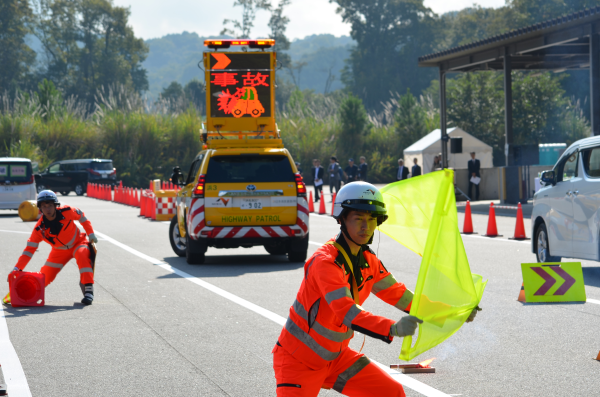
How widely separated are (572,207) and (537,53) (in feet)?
64.3

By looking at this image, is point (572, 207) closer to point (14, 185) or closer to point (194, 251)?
point (194, 251)

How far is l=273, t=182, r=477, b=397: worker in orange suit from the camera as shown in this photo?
12.0ft

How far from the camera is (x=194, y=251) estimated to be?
13.3m

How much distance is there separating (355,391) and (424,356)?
10.7ft

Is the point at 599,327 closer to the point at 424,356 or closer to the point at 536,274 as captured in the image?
the point at 536,274

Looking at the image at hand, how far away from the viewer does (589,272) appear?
465 inches

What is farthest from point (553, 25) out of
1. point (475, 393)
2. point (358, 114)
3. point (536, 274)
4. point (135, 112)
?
point (135, 112)

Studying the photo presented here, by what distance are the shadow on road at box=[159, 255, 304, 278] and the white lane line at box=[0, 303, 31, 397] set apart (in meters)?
4.67

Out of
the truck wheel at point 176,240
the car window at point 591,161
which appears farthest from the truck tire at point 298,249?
the car window at point 591,161

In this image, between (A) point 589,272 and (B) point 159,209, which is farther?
(B) point 159,209

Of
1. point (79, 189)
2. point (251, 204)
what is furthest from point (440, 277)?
point (79, 189)

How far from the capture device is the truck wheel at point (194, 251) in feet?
43.6

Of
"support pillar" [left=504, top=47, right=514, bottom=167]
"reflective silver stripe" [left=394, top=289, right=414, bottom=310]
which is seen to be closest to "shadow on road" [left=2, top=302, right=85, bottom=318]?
"reflective silver stripe" [left=394, top=289, right=414, bottom=310]

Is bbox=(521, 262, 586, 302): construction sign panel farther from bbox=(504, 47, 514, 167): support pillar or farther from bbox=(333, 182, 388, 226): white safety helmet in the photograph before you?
bbox=(504, 47, 514, 167): support pillar
